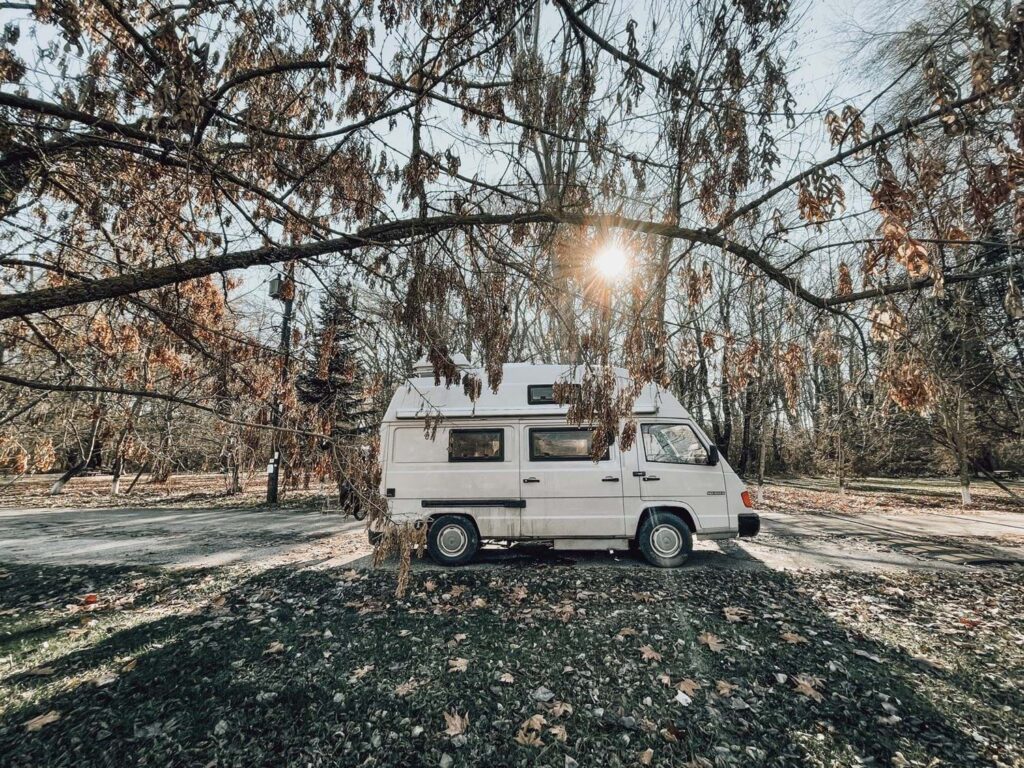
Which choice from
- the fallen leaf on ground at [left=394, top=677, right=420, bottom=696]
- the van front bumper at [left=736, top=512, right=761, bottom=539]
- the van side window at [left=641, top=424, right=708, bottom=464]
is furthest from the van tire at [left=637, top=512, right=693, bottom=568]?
the fallen leaf on ground at [left=394, top=677, right=420, bottom=696]

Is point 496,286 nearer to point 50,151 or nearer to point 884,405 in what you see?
point 884,405

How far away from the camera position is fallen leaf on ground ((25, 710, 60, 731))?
2830mm

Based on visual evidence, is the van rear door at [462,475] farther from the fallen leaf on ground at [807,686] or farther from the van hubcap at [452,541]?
the fallen leaf on ground at [807,686]

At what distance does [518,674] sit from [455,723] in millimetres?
720

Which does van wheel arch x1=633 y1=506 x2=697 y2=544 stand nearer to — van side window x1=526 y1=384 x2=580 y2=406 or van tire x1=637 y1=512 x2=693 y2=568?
van tire x1=637 y1=512 x2=693 y2=568

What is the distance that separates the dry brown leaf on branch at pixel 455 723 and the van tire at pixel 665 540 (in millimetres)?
3993

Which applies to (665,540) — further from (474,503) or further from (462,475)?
(462,475)

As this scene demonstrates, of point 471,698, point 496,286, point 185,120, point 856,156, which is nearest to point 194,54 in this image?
point 185,120

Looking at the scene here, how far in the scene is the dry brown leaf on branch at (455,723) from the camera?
2.84 meters

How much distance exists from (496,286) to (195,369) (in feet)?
10.4

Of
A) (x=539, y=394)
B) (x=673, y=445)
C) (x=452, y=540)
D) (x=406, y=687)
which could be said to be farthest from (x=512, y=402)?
(x=406, y=687)

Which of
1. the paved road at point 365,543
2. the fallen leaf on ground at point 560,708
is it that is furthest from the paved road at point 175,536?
the fallen leaf on ground at point 560,708

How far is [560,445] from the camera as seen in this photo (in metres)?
6.61

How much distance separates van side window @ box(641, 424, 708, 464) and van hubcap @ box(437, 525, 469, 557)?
9.71 ft
